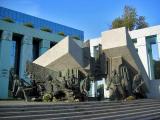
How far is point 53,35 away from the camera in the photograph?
95.5ft

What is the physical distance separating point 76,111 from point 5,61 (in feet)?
54.0

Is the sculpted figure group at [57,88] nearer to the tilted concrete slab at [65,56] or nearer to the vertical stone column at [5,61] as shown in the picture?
the tilted concrete slab at [65,56]

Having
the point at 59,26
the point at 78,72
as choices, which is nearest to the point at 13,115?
the point at 78,72

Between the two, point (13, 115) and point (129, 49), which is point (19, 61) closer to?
point (129, 49)

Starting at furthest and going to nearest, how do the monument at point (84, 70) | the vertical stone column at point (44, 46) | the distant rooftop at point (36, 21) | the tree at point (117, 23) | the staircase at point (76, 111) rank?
1. the tree at point (117, 23)
2. the distant rooftop at point (36, 21)
3. the vertical stone column at point (44, 46)
4. the monument at point (84, 70)
5. the staircase at point (76, 111)

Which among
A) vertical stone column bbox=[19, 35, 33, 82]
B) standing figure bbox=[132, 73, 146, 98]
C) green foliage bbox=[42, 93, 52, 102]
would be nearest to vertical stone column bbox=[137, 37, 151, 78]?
standing figure bbox=[132, 73, 146, 98]

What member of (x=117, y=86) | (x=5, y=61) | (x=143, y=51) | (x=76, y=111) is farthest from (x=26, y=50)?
(x=76, y=111)

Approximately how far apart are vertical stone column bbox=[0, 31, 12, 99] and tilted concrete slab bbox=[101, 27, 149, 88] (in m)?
10.9

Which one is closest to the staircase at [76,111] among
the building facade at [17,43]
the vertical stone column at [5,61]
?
the building facade at [17,43]

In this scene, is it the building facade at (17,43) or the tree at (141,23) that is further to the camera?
the tree at (141,23)

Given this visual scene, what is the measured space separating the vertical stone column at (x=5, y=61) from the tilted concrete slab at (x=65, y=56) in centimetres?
806

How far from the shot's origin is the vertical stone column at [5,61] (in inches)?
905

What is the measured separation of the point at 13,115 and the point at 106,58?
36.5 ft

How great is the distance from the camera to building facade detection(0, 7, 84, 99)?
2342 cm
